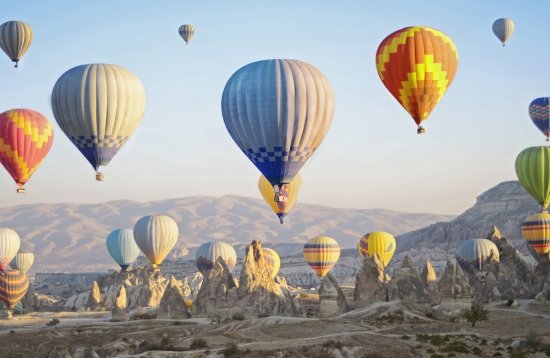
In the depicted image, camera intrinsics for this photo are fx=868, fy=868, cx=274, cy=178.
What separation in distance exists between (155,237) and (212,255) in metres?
8.68

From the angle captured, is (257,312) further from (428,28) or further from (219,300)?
(428,28)

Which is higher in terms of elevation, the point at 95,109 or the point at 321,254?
the point at 95,109

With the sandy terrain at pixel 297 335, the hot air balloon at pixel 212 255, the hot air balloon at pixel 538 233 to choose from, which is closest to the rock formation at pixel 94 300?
the hot air balloon at pixel 212 255

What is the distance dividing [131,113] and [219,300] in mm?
22786

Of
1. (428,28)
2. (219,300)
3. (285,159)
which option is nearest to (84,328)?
(219,300)

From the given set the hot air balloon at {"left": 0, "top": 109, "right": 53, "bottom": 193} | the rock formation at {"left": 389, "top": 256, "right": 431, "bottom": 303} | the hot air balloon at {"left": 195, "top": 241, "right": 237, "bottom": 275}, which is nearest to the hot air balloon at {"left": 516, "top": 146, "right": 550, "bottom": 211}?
the rock formation at {"left": 389, "top": 256, "right": 431, "bottom": 303}

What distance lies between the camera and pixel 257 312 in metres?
80.0

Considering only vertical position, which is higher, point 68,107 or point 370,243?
point 68,107

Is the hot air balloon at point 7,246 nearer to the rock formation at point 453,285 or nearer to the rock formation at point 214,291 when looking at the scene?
the rock formation at point 214,291

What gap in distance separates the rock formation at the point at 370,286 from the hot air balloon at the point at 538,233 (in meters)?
23.5

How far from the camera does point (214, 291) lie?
86.6 metres

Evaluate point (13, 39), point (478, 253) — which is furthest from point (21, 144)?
point (478, 253)

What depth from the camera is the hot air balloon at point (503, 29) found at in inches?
4774

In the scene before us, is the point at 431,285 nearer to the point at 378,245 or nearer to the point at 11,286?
the point at 378,245
